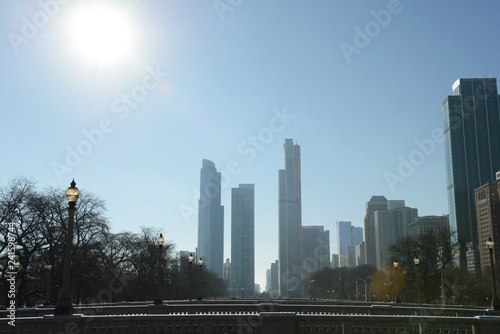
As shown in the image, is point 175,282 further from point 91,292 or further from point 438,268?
point 438,268

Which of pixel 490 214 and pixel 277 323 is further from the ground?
pixel 490 214

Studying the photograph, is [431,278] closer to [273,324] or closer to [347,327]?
[347,327]

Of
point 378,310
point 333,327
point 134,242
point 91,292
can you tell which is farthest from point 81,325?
point 134,242

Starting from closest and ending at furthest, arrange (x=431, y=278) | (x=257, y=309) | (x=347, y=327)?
(x=347, y=327)
(x=257, y=309)
(x=431, y=278)

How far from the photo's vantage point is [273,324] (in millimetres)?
16344

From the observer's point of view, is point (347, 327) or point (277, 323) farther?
point (347, 327)

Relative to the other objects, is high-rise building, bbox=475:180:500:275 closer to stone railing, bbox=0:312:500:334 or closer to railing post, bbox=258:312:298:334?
stone railing, bbox=0:312:500:334

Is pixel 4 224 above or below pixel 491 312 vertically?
above

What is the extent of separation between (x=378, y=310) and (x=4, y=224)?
1425 inches

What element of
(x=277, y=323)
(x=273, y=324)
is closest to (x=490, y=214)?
(x=277, y=323)

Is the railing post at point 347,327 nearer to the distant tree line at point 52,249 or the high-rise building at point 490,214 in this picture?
the distant tree line at point 52,249

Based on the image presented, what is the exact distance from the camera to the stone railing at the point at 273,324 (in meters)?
16.5

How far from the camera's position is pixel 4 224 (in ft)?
149

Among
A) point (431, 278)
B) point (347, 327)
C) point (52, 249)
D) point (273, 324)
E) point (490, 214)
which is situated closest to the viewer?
point (273, 324)
